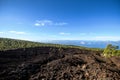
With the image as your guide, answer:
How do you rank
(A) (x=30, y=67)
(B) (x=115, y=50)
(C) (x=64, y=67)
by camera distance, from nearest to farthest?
(A) (x=30, y=67), (C) (x=64, y=67), (B) (x=115, y=50)

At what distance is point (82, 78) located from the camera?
52.4ft

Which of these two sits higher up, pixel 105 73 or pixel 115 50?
pixel 115 50

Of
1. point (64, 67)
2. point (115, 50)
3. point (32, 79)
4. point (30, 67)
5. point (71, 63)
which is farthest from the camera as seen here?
point (115, 50)

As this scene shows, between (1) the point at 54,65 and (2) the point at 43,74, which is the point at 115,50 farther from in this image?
(2) the point at 43,74

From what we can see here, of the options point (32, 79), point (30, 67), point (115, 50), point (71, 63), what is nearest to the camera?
point (32, 79)

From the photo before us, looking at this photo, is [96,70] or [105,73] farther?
[96,70]

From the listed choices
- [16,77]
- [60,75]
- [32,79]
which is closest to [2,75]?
[16,77]

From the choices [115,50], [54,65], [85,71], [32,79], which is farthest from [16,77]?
[115,50]

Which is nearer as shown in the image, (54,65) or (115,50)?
(54,65)

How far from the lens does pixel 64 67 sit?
62.2ft

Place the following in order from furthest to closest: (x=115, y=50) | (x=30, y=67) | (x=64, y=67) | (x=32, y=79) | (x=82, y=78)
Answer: (x=115, y=50), (x=64, y=67), (x=30, y=67), (x=82, y=78), (x=32, y=79)

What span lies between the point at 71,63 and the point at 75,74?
4.09 metres

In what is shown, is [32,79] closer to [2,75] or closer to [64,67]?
[2,75]

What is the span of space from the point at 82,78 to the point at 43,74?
13.0 ft
